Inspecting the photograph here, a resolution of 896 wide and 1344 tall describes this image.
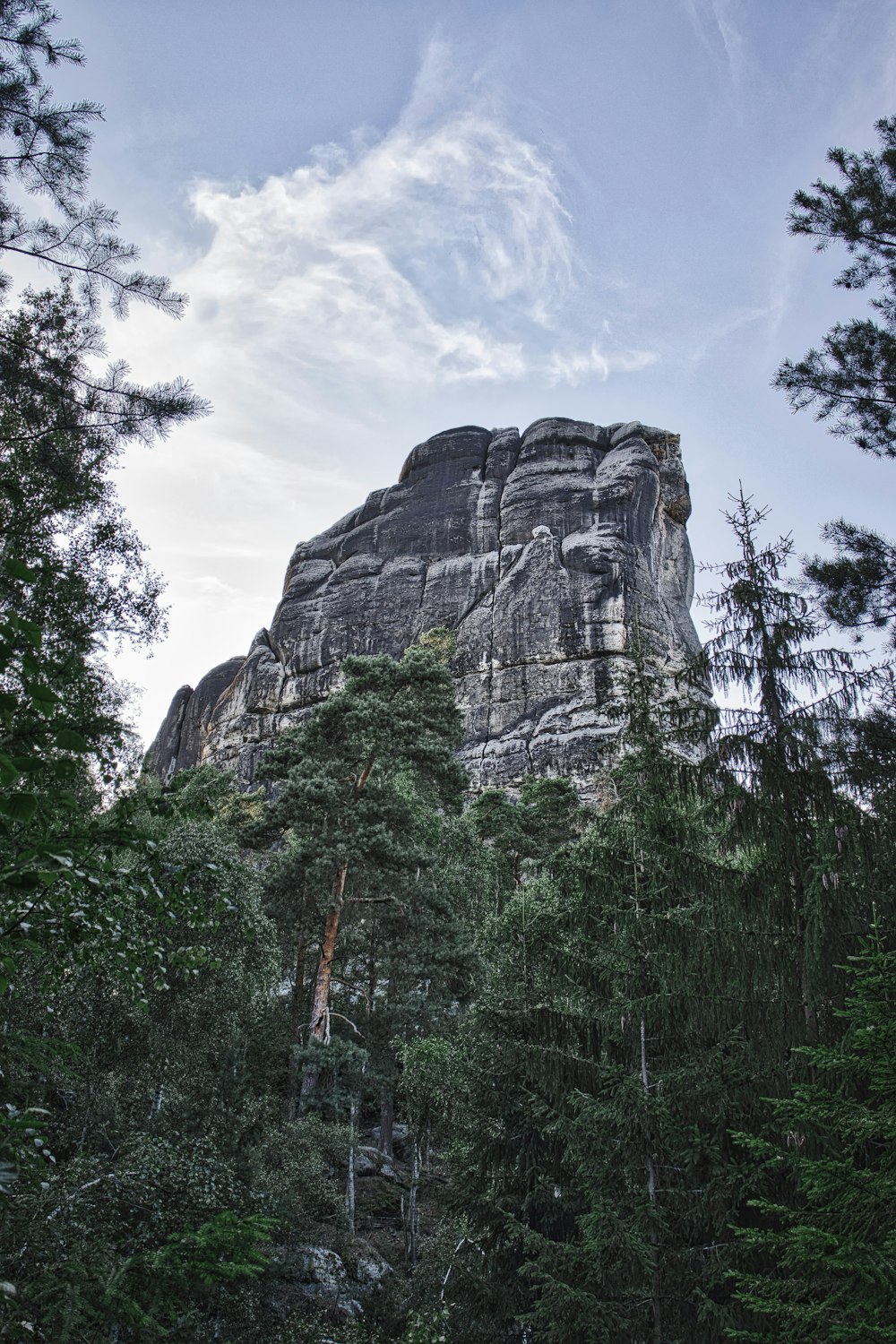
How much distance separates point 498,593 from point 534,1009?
4531cm

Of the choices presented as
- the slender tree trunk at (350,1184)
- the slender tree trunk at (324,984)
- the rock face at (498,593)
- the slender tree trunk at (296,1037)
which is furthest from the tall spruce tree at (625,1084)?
the rock face at (498,593)

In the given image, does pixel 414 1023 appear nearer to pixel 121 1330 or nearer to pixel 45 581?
pixel 121 1330

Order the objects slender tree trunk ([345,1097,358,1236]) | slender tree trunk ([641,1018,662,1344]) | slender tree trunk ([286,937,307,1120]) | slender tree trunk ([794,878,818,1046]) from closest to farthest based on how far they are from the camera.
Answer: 1. slender tree trunk ([794,878,818,1046])
2. slender tree trunk ([641,1018,662,1344])
3. slender tree trunk ([345,1097,358,1236])
4. slender tree trunk ([286,937,307,1120])

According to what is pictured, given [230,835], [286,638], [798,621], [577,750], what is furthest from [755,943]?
[286,638]

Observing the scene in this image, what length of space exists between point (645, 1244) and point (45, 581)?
7.36m

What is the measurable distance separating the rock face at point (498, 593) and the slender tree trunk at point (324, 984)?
26.5m

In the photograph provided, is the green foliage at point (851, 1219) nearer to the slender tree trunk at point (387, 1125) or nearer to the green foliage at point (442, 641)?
the slender tree trunk at point (387, 1125)

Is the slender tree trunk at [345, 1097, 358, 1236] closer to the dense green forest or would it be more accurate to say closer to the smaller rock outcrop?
the dense green forest

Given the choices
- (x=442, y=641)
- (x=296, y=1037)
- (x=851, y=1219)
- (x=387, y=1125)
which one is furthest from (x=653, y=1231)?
(x=442, y=641)

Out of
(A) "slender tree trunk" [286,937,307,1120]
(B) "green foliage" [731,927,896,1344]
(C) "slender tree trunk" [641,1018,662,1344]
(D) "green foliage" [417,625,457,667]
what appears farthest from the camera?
(D) "green foliage" [417,625,457,667]

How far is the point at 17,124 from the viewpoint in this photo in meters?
5.38

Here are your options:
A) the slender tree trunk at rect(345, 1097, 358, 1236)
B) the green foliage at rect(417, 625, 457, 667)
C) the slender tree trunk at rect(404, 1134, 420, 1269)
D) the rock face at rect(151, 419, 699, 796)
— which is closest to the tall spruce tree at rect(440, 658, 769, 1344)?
the slender tree trunk at rect(345, 1097, 358, 1236)

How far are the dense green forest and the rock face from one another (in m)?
32.8

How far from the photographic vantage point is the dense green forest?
397 centimetres
